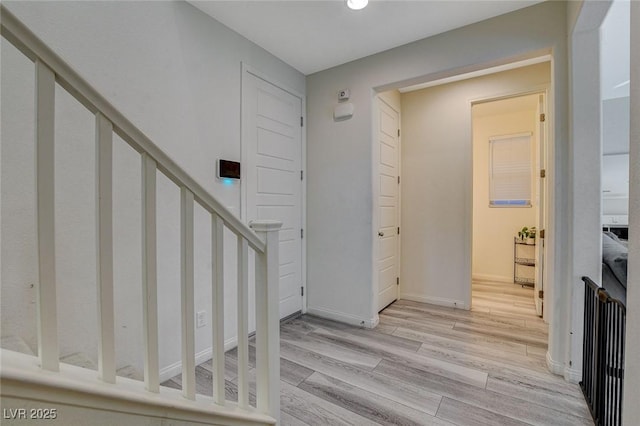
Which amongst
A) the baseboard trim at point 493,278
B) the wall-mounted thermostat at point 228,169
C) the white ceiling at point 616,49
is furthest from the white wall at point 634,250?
the baseboard trim at point 493,278

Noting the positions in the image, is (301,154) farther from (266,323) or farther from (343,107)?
(266,323)

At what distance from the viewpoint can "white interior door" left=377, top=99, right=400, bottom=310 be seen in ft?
10.7

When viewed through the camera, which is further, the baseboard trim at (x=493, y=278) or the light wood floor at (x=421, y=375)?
the baseboard trim at (x=493, y=278)

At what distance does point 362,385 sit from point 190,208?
165cm

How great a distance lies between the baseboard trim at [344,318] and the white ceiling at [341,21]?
264cm

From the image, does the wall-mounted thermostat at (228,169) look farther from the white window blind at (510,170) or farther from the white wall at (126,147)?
the white window blind at (510,170)

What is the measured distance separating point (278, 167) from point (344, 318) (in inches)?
67.7

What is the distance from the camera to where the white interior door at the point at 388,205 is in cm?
325

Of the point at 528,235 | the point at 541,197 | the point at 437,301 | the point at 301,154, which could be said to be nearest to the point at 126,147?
the point at 301,154

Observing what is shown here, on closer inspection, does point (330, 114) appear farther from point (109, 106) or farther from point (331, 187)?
point (109, 106)

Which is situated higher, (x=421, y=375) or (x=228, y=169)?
(x=228, y=169)

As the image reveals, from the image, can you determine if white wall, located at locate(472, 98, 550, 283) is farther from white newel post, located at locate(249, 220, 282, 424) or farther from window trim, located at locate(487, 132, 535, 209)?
white newel post, located at locate(249, 220, 282, 424)

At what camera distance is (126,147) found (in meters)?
1.74

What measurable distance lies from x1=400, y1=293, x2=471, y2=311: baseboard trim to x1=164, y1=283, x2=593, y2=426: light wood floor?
25 centimetres
